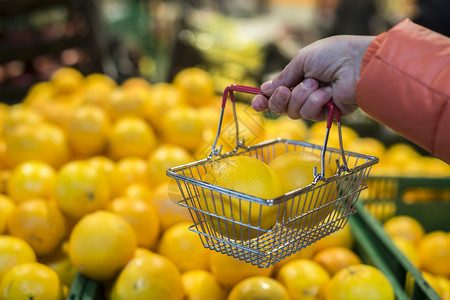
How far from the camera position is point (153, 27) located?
26.3 feet

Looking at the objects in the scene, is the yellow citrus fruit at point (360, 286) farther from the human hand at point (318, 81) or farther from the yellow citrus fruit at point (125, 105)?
the yellow citrus fruit at point (125, 105)

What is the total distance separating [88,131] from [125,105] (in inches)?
11.4

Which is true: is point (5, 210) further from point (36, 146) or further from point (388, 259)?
point (388, 259)

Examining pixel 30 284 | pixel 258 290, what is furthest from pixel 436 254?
pixel 30 284

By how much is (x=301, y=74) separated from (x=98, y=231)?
32.3 inches

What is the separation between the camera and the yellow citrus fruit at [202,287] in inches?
54.5

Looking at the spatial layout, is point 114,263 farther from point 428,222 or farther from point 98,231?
point 428,222

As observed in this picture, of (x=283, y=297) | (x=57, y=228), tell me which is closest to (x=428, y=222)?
(x=283, y=297)

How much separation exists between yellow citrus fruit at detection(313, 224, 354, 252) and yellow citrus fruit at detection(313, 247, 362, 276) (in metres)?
0.03

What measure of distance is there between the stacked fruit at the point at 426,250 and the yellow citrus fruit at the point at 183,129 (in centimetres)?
103

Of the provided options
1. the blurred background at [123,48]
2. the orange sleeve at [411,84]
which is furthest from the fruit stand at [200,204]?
the blurred background at [123,48]

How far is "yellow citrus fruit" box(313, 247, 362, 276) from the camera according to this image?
1499mm

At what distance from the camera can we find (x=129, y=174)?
6.13 ft

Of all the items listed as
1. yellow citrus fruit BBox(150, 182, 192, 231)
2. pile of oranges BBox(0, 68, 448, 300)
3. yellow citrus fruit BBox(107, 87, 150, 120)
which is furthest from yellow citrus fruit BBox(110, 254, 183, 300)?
yellow citrus fruit BBox(107, 87, 150, 120)
